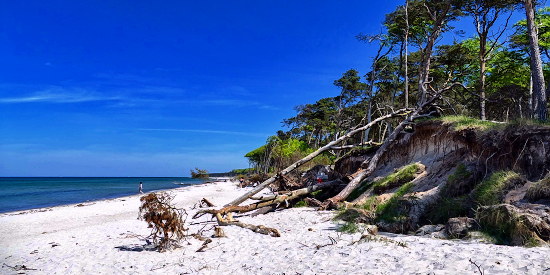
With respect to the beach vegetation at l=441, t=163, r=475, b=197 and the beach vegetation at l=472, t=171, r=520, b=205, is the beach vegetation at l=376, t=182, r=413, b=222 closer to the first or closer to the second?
the beach vegetation at l=441, t=163, r=475, b=197

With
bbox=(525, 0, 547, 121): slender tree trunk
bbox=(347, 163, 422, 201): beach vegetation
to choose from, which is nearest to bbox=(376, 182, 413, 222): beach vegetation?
bbox=(347, 163, 422, 201): beach vegetation

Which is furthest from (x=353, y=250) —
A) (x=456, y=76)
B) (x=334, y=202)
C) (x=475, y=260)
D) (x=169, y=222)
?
(x=456, y=76)

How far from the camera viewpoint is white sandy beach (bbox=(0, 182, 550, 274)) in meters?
4.95

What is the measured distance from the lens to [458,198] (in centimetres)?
806

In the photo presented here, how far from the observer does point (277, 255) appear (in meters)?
6.54

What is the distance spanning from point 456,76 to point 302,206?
1759 cm

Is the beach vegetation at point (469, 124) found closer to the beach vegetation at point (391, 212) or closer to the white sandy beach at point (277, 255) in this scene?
the beach vegetation at point (391, 212)

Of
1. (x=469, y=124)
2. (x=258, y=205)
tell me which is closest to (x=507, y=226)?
(x=469, y=124)

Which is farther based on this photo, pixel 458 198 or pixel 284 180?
pixel 284 180

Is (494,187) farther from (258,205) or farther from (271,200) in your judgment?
(258,205)

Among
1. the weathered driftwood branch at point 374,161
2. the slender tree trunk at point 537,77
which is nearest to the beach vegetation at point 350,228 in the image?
the weathered driftwood branch at point 374,161

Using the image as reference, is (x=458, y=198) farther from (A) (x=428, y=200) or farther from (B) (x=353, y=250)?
(B) (x=353, y=250)

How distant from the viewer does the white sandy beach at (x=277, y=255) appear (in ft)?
16.2

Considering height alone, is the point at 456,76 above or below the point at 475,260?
above
